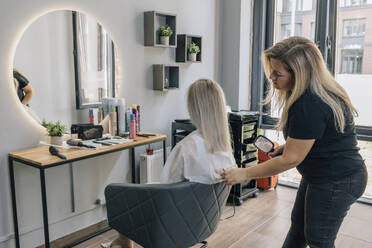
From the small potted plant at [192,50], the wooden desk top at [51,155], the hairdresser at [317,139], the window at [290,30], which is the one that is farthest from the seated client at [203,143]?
the window at [290,30]

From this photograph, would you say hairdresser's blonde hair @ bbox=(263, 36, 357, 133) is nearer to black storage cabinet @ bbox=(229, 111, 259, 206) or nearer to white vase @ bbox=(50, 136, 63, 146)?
white vase @ bbox=(50, 136, 63, 146)

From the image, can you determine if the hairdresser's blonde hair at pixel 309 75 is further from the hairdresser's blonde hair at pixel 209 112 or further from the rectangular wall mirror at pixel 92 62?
the rectangular wall mirror at pixel 92 62

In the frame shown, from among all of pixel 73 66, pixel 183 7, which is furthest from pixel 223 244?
pixel 183 7

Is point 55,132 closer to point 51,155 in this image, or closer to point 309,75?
point 51,155

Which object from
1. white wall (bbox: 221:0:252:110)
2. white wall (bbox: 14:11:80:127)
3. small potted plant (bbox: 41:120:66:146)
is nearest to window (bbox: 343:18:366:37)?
white wall (bbox: 221:0:252:110)

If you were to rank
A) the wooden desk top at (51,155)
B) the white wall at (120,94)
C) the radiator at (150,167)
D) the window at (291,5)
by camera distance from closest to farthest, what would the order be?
the wooden desk top at (51,155) → the white wall at (120,94) → the radiator at (150,167) → the window at (291,5)

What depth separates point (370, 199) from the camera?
3.34 meters

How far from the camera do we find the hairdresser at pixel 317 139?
1.38m

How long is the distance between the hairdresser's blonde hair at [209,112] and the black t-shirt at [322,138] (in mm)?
328

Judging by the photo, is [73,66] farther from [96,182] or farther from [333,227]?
[333,227]

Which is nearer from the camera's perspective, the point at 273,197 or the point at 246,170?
the point at 246,170

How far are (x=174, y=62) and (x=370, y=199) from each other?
2250 mm

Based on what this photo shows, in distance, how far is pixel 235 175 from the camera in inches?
63.7

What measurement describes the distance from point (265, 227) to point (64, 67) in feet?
6.38
